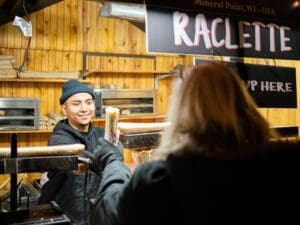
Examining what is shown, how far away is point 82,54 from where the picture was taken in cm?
489

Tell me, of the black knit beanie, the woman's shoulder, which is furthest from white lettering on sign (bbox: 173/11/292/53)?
the woman's shoulder

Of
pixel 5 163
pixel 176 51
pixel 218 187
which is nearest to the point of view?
pixel 218 187

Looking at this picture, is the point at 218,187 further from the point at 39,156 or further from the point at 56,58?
the point at 56,58

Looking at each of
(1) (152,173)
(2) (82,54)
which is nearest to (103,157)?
(1) (152,173)

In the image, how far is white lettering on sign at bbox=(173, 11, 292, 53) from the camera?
200 cm

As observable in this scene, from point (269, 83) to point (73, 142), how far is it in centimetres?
131

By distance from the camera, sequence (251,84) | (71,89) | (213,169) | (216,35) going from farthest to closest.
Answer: (71,89) < (251,84) < (216,35) < (213,169)

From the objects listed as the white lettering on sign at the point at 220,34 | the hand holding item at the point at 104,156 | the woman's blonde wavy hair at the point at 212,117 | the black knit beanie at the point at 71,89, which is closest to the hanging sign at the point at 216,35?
the white lettering on sign at the point at 220,34

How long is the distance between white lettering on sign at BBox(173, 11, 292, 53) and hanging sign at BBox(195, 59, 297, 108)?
131mm

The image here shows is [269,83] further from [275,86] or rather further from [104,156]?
[104,156]

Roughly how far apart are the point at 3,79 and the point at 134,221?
3516 mm

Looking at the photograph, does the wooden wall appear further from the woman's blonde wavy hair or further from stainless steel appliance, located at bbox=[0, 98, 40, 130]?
the woman's blonde wavy hair

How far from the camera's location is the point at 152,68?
5.30 m

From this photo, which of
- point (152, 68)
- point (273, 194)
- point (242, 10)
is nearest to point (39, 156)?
point (273, 194)
